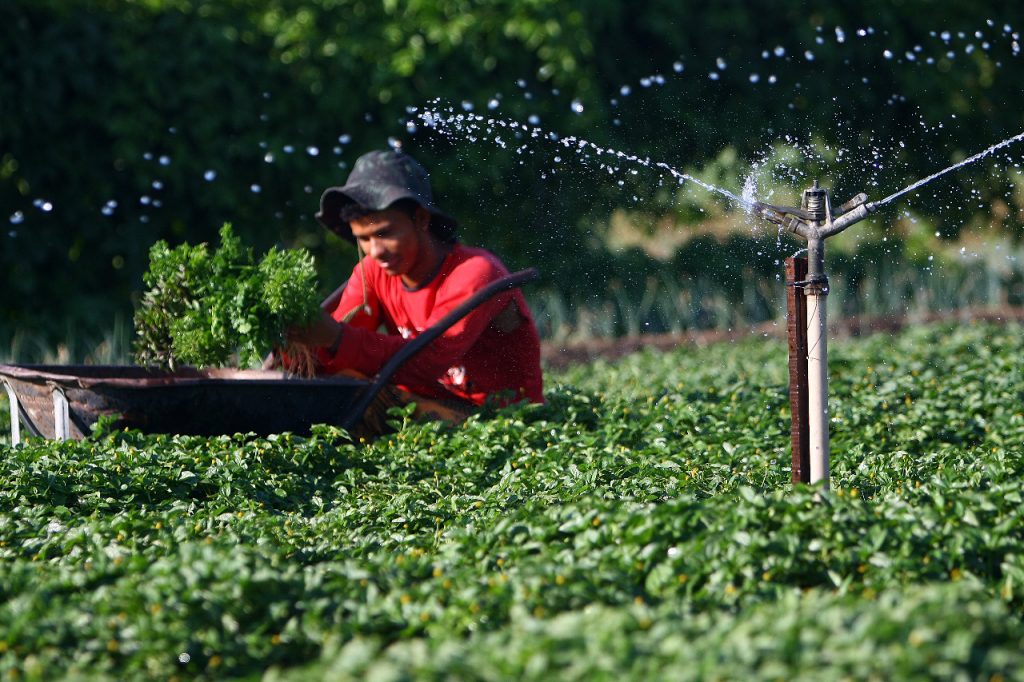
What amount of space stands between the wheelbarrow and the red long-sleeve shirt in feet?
0.52

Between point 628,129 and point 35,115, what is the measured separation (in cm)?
405

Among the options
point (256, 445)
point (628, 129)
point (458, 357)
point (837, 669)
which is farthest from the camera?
point (628, 129)

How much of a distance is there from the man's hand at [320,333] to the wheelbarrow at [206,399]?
0.14m

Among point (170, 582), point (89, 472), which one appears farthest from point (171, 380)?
point (170, 582)

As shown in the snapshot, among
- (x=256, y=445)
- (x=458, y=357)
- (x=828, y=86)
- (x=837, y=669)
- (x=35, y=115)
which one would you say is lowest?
(x=837, y=669)

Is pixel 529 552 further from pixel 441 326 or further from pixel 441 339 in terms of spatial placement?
pixel 441 339

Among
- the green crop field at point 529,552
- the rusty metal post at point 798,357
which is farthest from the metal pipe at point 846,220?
the green crop field at point 529,552

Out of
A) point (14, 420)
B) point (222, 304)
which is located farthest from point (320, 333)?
point (14, 420)

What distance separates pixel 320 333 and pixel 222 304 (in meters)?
0.36

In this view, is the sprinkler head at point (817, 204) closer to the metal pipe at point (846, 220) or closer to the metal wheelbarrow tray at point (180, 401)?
the metal pipe at point (846, 220)

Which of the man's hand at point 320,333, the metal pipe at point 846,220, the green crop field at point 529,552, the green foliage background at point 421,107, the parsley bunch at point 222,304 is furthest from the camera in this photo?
the green foliage background at point 421,107

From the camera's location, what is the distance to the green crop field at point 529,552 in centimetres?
242

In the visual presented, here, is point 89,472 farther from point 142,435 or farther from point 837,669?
point 837,669

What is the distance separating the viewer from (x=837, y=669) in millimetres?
2301
